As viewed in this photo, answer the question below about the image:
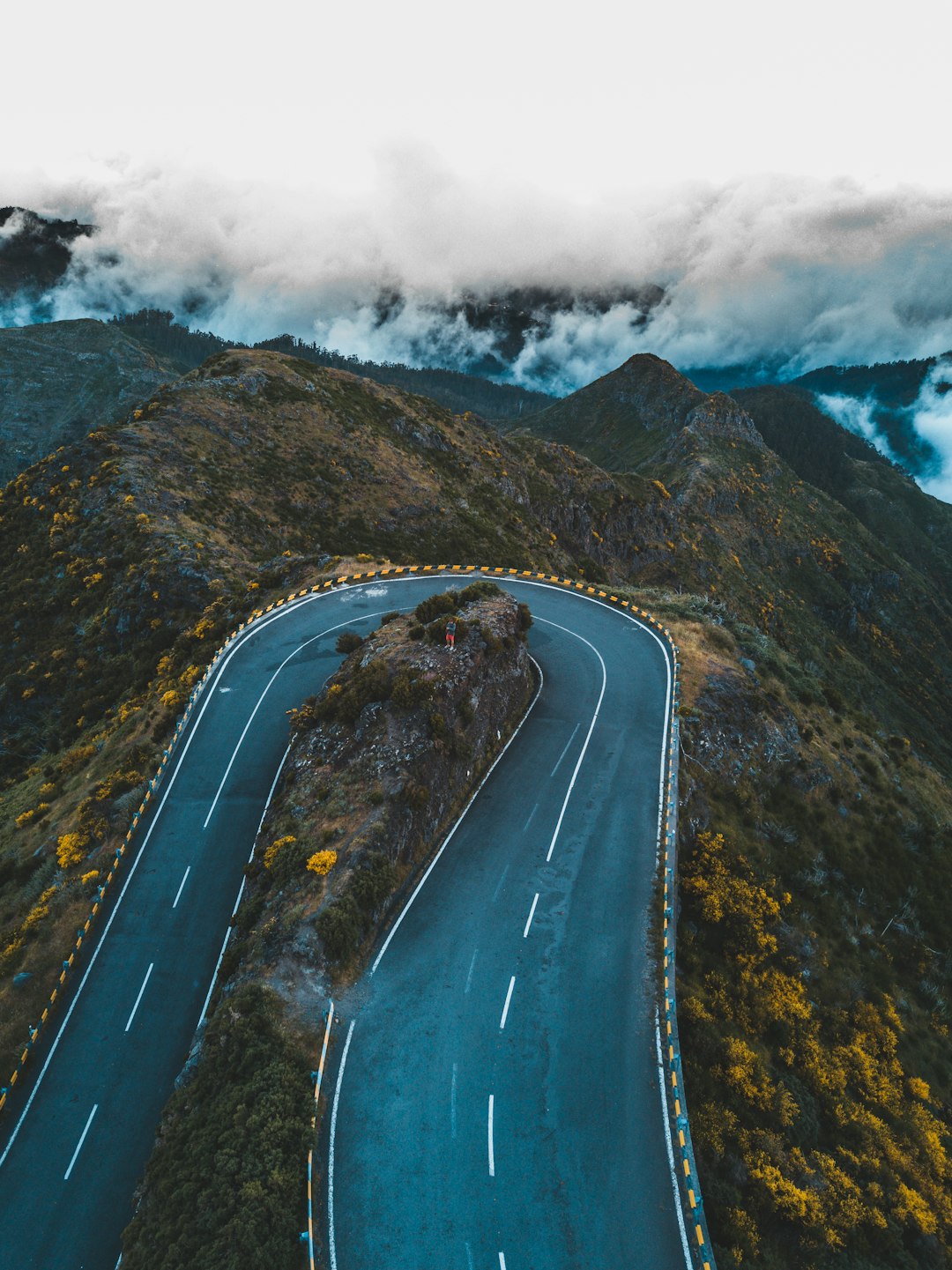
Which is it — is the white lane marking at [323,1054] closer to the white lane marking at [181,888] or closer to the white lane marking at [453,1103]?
the white lane marking at [453,1103]

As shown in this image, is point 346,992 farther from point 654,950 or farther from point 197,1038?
point 654,950

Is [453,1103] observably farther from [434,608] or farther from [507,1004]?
[434,608]

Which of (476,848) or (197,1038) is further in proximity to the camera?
(476,848)

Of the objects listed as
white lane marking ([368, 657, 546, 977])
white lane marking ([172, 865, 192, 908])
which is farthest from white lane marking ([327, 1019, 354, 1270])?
white lane marking ([172, 865, 192, 908])

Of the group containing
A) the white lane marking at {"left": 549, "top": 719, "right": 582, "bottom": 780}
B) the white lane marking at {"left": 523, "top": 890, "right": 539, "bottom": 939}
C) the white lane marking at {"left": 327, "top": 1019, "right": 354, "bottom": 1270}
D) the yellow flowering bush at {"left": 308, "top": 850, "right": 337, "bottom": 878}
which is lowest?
the white lane marking at {"left": 327, "top": 1019, "right": 354, "bottom": 1270}

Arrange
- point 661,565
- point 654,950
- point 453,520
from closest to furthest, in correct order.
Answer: point 654,950, point 453,520, point 661,565

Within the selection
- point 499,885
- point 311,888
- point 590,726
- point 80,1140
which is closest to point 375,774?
point 311,888

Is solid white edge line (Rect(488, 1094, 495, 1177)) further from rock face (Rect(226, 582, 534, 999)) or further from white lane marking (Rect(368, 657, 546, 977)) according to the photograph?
rock face (Rect(226, 582, 534, 999))

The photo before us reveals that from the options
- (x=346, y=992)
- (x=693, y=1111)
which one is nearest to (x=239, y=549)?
(x=346, y=992)
